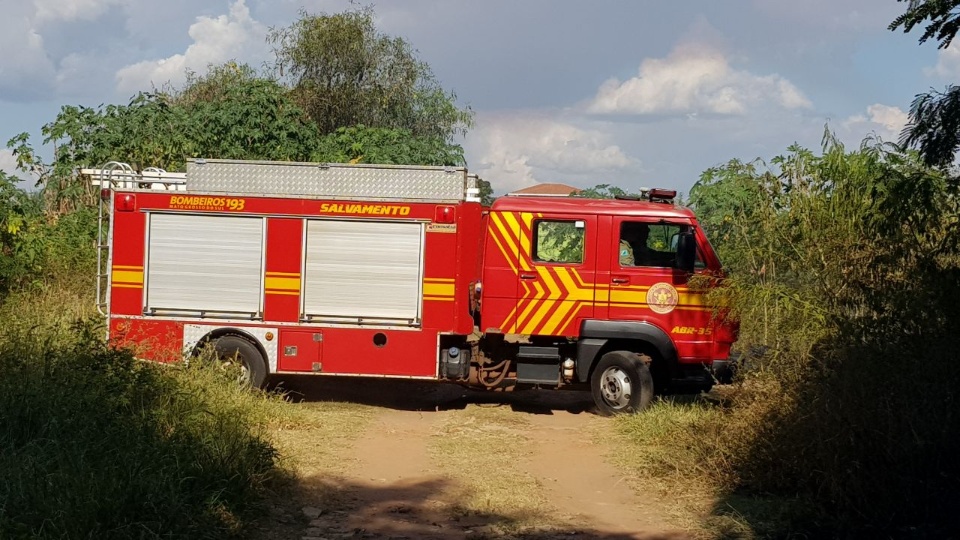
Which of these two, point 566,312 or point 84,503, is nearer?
point 84,503

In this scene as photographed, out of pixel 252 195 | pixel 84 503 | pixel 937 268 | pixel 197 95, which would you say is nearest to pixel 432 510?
pixel 84 503

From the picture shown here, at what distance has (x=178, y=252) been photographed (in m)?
12.3

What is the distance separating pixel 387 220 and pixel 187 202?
7.83 ft

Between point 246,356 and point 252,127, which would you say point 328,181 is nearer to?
point 246,356

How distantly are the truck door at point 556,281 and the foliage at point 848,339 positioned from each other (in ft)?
5.10

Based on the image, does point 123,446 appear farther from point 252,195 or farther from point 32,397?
point 252,195

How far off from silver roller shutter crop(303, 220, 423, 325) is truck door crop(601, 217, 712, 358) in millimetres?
2277

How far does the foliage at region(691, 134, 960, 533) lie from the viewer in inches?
271

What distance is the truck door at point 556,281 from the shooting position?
12.0 metres

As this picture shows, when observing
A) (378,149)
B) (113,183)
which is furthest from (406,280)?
(378,149)

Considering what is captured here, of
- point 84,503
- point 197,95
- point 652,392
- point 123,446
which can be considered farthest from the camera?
point 197,95

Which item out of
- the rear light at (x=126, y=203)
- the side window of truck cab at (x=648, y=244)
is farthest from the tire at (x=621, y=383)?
the rear light at (x=126, y=203)

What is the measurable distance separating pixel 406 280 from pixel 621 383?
2.77 metres

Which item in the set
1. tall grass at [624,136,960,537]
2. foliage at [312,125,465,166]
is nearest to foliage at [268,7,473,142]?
foliage at [312,125,465,166]
